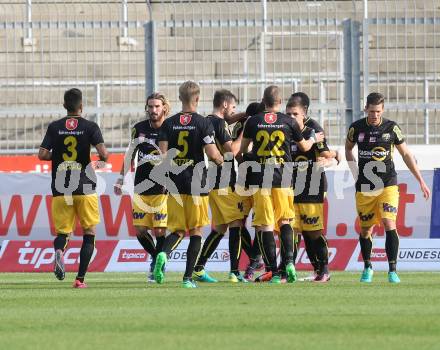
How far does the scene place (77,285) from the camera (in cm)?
1334

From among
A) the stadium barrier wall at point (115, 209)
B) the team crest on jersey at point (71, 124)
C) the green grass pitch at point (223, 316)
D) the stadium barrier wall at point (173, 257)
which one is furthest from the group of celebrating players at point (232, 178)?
the stadium barrier wall at point (115, 209)

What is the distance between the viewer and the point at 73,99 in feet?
43.5

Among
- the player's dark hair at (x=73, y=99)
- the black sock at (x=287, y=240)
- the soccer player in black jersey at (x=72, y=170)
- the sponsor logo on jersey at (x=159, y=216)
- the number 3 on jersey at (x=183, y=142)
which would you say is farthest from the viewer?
the sponsor logo on jersey at (x=159, y=216)

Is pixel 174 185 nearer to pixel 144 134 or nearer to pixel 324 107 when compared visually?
pixel 144 134

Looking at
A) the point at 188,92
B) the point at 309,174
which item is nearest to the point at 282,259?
the point at 309,174

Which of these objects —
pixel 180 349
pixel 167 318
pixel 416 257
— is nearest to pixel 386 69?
pixel 416 257

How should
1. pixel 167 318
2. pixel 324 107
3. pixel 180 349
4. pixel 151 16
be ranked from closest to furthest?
1. pixel 180 349
2. pixel 167 318
3. pixel 324 107
4. pixel 151 16

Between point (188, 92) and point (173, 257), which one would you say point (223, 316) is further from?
point (173, 257)

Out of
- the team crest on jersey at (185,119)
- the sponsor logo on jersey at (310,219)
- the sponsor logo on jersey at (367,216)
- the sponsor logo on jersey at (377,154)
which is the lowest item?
the sponsor logo on jersey at (310,219)

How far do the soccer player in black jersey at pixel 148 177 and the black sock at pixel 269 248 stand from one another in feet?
5.10

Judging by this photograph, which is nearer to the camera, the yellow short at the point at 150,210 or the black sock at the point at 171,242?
the black sock at the point at 171,242

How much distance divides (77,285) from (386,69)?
27.4 ft

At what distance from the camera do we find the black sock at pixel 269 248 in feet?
44.7

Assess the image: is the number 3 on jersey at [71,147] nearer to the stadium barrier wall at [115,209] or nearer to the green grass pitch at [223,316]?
the green grass pitch at [223,316]
